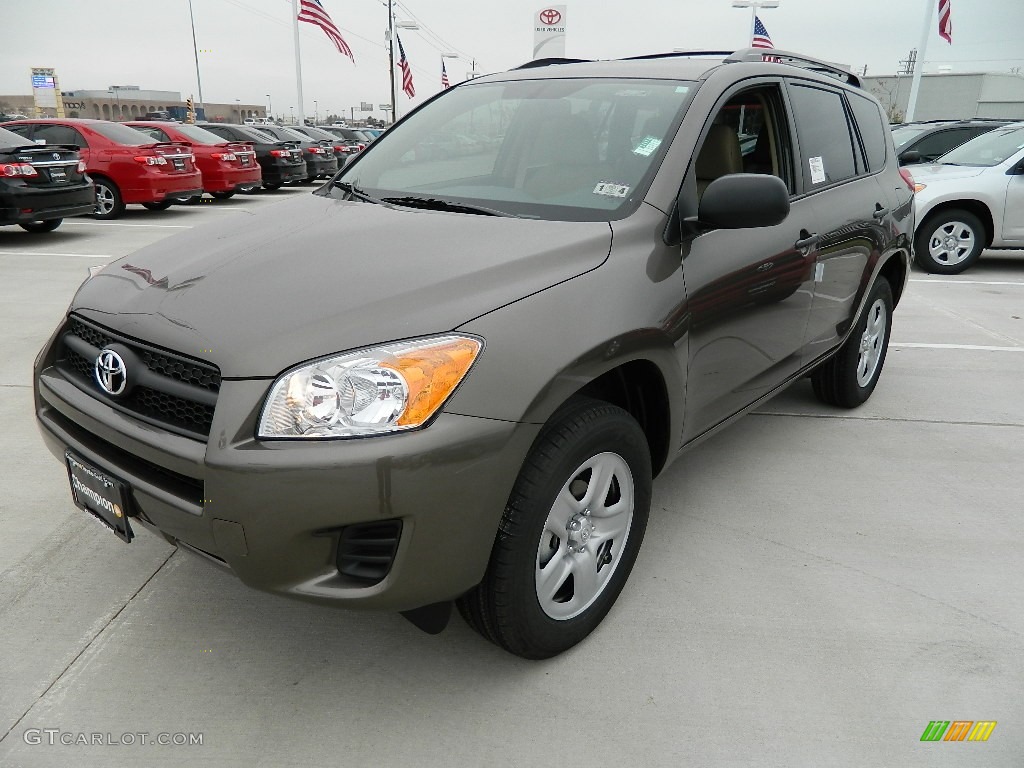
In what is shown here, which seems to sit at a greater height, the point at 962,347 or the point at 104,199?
the point at 104,199

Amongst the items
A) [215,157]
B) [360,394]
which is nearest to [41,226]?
[215,157]

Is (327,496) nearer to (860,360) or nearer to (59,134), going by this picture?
(860,360)

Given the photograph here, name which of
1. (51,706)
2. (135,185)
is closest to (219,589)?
(51,706)

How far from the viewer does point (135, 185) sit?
11891mm

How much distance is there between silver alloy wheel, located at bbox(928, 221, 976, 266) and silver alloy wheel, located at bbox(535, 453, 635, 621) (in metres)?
8.10

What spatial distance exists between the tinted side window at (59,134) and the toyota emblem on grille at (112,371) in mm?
11689

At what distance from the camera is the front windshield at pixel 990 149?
8859mm

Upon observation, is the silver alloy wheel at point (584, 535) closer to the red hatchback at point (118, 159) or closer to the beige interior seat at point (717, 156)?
the beige interior seat at point (717, 156)

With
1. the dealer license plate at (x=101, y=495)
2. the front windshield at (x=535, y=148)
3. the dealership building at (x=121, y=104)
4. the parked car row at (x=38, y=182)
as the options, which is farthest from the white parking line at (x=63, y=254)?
the dealership building at (x=121, y=104)

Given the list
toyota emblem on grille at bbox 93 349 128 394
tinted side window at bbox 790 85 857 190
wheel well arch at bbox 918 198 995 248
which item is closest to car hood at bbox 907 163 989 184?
wheel well arch at bbox 918 198 995 248

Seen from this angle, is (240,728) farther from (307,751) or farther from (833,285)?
(833,285)

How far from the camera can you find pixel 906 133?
40.7 ft

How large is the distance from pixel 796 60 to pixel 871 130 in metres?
0.75

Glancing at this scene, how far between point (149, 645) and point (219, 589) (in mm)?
322
